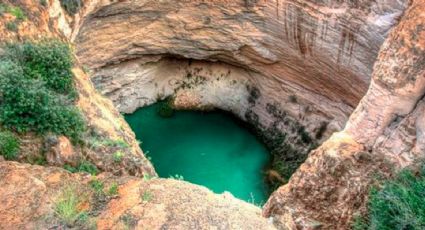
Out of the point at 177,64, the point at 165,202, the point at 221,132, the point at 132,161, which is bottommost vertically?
the point at 221,132

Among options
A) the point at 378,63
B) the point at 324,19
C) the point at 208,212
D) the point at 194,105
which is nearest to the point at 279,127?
the point at 194,105

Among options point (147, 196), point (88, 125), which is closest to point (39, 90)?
point (88, 125)

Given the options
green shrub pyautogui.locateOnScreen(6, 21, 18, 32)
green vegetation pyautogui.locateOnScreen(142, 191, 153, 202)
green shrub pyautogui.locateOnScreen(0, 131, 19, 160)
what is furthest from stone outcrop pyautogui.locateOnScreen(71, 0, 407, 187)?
green vegetation pyautogui.locateOnScreen(142, 191, 153, 202)

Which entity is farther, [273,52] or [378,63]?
[273,52]

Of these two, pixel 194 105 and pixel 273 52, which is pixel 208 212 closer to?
pixel 273 52

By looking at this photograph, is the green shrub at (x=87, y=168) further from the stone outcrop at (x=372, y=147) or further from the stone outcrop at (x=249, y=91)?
the stone outcrop at (x=372, y=147)

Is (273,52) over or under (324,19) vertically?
under
